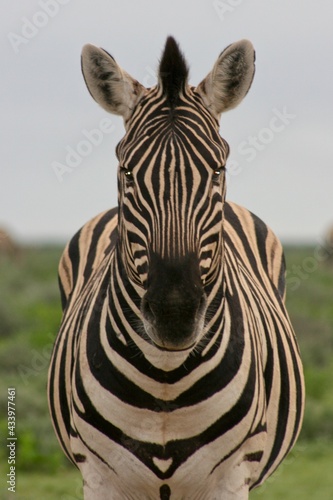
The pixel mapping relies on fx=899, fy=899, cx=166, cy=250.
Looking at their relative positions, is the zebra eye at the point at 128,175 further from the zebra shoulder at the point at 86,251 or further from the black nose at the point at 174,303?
the zebra shoulder at the point at 86,251

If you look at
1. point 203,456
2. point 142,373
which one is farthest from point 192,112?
point 203,456

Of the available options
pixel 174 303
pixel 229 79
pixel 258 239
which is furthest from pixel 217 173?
pixel 258 239

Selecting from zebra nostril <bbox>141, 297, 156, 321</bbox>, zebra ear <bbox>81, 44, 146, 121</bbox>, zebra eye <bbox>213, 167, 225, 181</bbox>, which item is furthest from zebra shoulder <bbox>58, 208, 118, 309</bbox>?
zebra nostril <bbox>141, 297, 156, 321</bbox>

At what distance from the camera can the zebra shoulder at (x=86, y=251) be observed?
15.7 feet

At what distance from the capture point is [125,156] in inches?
130

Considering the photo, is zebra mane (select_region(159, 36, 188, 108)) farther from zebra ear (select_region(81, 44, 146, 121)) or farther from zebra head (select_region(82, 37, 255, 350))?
zebra ear (select_region(81, 44, 146, 121))

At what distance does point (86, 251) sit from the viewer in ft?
16.7

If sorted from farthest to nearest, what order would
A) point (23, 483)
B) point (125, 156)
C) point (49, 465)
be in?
point (49, 465) < point (23, 483) < point (125, 156)

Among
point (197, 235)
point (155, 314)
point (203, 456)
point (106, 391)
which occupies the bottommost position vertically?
point (203, 456)

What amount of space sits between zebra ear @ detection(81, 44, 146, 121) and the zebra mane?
0.66ft

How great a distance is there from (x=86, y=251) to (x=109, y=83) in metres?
1.73

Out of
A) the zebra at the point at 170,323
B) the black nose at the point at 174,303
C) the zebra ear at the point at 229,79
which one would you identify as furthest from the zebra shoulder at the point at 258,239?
the black nose at the point at 174,303

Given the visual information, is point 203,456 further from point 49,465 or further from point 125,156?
point 49,465

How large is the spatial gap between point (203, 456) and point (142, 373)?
402mm
